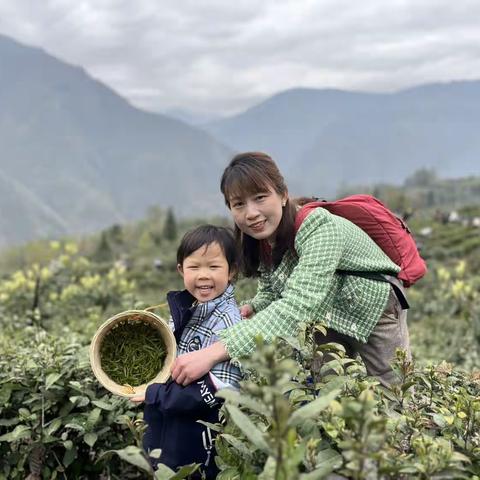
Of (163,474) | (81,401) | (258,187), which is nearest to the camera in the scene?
(163,474)

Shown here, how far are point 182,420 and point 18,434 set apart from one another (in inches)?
29.2

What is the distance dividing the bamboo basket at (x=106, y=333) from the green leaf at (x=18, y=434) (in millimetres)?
571

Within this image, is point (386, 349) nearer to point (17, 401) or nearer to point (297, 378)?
point (297, 378)

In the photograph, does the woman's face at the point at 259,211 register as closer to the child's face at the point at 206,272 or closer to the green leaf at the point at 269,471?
the child's face at the point at 206,272

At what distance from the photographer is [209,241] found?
7.25 ft

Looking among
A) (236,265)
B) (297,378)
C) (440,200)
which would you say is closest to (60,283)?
(236,265)

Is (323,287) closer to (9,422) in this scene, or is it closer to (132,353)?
(132,353)

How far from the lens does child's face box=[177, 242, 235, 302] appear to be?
7.22 ft

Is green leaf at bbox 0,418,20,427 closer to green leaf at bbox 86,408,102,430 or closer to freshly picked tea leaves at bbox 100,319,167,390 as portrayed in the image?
green leaf at bbox 86,408,102,430

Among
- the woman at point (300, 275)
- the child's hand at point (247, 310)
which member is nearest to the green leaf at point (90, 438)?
the woman at point (300, 275)

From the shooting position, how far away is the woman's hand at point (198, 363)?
1928mm

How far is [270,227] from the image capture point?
88.0 inches

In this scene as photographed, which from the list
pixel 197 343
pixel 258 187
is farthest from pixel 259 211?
pixel 197 343

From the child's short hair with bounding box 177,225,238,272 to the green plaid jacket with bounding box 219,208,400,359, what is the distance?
0.71 ft
